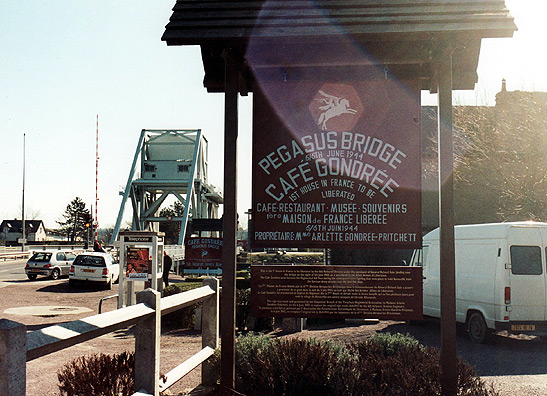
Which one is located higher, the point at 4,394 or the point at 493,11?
the point at 493,11

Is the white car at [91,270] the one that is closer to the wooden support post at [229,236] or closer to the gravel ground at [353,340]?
the gravel ground at [353,340]

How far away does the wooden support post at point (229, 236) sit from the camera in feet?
18.1

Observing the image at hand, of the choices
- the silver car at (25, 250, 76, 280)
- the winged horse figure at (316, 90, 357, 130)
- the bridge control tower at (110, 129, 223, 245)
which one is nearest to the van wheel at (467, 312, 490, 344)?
the winged horse figure at (316, 90, 357, 130)

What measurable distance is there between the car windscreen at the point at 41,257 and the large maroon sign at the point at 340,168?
90.2 feet

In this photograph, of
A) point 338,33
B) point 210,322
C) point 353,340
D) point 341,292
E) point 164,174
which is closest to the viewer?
point 338,33

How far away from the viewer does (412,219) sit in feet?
18.7

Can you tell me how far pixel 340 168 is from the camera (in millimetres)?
5836

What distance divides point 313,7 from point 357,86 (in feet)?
2.91

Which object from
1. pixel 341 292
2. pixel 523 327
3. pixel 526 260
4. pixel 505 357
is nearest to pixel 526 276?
pixel 526 260

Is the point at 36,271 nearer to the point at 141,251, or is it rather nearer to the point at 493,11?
the point at 141,251

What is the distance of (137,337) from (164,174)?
82.8 metres

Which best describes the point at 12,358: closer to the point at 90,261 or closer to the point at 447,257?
the point at 447,257

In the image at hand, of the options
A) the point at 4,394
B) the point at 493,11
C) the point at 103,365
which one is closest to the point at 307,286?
the point at 103,365

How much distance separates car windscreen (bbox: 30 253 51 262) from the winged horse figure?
91.3 ft
